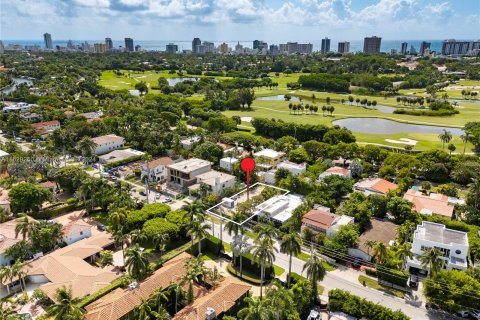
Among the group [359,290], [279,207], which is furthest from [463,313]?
[279,207]

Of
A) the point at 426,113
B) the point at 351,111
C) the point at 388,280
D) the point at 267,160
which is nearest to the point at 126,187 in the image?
the point at 267,160

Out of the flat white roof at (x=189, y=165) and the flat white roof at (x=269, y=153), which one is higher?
the flat white roof at (x=189, y=165)

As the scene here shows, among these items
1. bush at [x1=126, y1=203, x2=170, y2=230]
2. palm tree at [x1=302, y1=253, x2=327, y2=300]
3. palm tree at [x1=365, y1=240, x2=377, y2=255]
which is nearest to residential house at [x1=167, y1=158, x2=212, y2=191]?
bush at [x1=126, y1=203, x2=170, y2=230]

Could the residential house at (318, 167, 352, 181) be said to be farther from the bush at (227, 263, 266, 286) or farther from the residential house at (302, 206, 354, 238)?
the bush at (227, 263, 266, 286)

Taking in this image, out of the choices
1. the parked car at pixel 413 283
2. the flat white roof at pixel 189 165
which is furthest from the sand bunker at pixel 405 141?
the parked car at pixel 413 283

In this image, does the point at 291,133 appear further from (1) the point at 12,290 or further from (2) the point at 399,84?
(2) the point at 399,84

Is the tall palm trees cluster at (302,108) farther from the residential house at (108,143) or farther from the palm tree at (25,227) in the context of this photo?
the palm tree at (25,227)

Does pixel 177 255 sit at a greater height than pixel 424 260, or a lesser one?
lesser
